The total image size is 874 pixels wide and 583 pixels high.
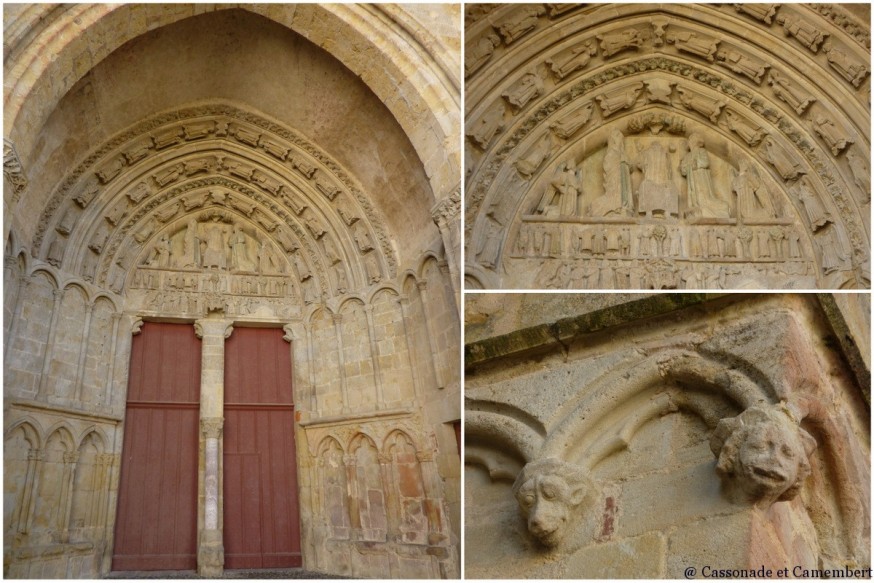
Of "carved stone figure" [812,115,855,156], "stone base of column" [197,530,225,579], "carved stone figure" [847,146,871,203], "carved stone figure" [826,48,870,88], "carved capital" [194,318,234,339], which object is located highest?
"carved stone figure" [826,48,870,88]

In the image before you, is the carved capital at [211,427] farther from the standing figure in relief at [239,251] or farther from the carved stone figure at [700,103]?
the carved stone figure at [700,103]

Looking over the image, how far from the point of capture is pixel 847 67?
6.45 m

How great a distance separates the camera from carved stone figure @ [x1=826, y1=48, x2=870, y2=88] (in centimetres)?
637

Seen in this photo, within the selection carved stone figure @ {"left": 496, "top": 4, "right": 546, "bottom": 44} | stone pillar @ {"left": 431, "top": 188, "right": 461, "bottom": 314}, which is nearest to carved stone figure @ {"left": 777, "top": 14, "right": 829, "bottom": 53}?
carved stone figure @ {"left": 496, "top": 4, "right": 546, "bottom": 44}

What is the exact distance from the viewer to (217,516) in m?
6.59

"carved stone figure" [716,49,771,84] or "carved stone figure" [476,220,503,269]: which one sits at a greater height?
"carved stone figure" [716,49,771,84]

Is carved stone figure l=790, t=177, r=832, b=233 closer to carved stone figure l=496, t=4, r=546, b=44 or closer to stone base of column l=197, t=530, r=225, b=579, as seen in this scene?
carved stone figure l=496, t=4, r=546, b=44

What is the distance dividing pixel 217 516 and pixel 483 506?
3928 mm

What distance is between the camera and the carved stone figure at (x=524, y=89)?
6812mm

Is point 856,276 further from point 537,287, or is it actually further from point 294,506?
point 294,506

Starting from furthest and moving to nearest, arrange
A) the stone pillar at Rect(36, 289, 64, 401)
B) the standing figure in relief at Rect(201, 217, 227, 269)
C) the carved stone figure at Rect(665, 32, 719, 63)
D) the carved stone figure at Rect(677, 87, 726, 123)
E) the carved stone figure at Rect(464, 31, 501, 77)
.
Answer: the standing figure in relief at Rect(201, 217, 227, 269)
the carved stone figure at Rect(677, 87, 726, 123)
the carved stone figure at Rect(665, 32, 719, 63)
the carved stone figure at Rect(464, 31, 501, 77)
the stone pillar at Rect(36, 289, 64, 401)

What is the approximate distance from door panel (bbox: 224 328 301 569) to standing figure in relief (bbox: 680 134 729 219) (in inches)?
164

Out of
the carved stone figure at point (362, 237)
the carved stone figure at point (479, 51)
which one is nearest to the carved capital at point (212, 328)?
the carved stone figure at point (362, 237)

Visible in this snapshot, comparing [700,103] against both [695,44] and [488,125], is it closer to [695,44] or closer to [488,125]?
[695,44]
